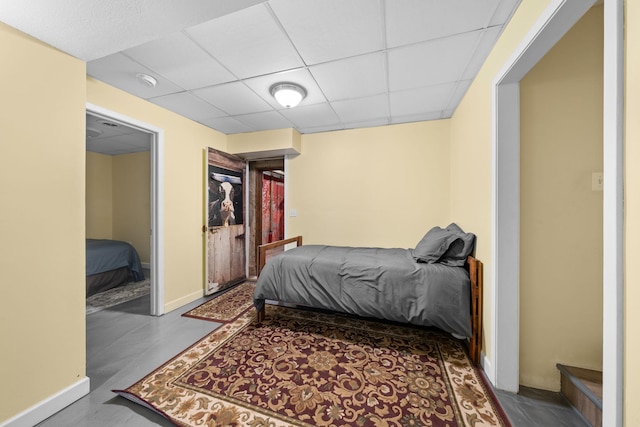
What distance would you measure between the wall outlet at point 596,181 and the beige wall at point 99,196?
6.89 meters

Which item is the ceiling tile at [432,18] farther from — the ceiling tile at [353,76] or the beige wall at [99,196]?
the beige wall at [99,196]


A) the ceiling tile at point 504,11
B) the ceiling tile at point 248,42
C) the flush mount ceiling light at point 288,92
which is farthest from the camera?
the flush mount ceiling light at point 288,92

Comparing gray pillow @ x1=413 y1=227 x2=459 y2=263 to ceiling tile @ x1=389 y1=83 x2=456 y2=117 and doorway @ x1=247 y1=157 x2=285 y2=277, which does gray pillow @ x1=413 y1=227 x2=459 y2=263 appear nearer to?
ceiling tile @ x1=389 y1=83 x2=456 y2=117

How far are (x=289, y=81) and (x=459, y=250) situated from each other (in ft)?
7.28

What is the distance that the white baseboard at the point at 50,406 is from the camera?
1238 mm

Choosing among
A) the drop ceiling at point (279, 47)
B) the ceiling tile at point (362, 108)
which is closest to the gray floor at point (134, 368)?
the drop ceiling at point (279, 47)

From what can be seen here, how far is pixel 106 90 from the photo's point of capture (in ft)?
7.12

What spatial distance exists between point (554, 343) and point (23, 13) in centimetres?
353

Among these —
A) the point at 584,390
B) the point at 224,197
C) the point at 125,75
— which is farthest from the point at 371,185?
the point at 125,75

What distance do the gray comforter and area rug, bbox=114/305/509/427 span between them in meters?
0.29

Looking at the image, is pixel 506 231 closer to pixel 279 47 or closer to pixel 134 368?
pixel 279 47

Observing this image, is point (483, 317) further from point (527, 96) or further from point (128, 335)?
point (128, 335)

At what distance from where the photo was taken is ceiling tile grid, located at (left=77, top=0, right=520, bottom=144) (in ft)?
4.61

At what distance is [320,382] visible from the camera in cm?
158
